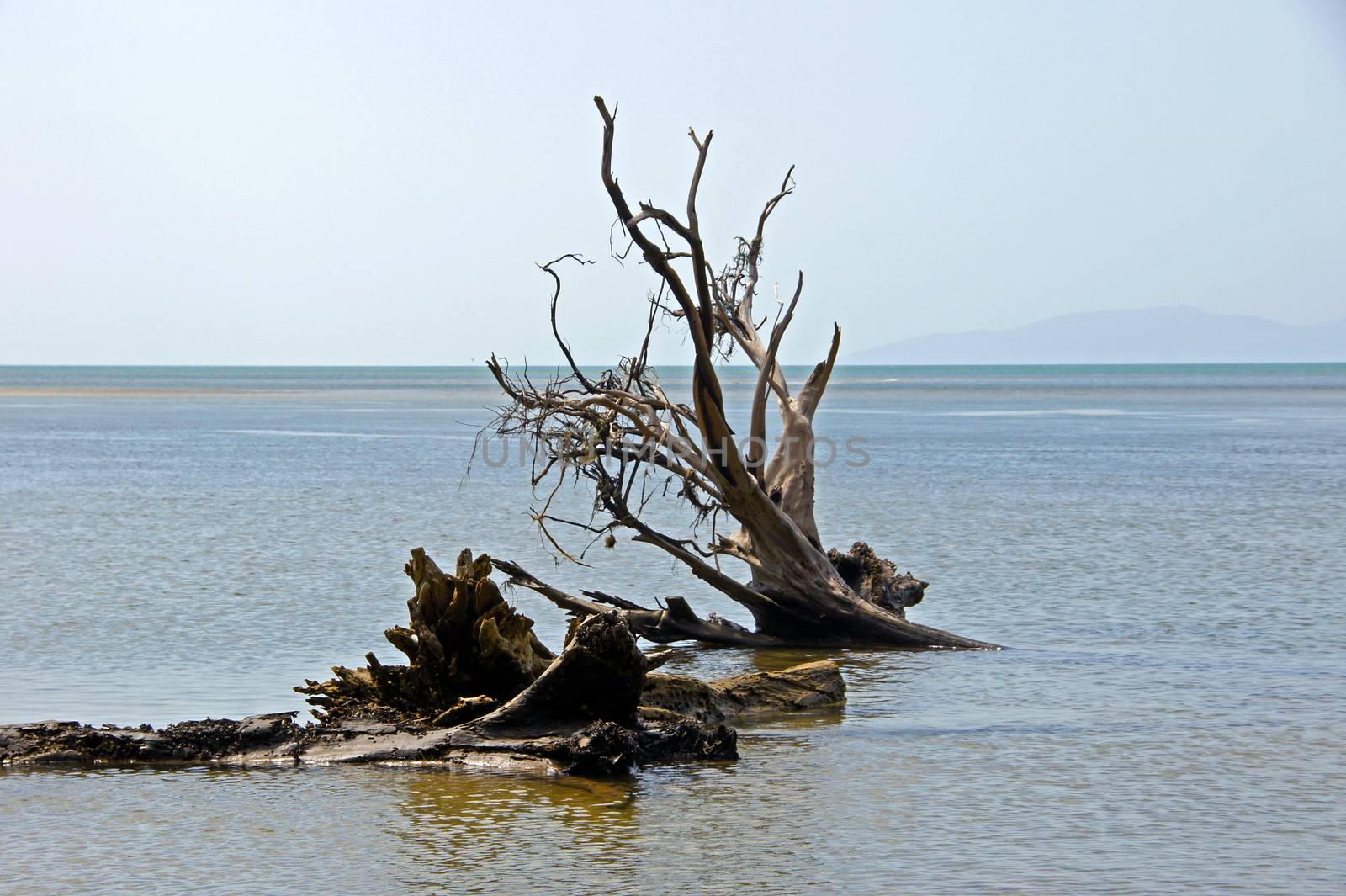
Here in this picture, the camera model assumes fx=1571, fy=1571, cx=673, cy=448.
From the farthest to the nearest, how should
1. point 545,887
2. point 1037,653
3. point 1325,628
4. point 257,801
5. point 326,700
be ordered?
point 1325,628 → point 1037,653 → point 326,700 → point 257,801 → point 545,887

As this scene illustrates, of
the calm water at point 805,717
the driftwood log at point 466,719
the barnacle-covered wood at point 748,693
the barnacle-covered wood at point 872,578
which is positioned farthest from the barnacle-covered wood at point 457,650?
the barnacle-covered wood at point 872,578

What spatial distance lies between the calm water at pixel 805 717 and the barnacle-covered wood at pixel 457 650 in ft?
1.97

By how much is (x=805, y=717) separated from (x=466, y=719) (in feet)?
8.72

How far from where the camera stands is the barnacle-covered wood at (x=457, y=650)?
29.4ft

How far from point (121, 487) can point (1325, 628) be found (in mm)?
24556

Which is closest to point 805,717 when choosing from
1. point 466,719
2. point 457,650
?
point 466,719

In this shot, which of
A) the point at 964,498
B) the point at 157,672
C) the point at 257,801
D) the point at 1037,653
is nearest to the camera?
the point at 257,801

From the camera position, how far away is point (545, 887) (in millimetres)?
6961

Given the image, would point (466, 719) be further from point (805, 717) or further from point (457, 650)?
point (805, 717)

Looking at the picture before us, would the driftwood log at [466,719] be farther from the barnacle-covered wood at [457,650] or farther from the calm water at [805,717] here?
the calm water at [805,717]

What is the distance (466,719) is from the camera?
9.13 meters

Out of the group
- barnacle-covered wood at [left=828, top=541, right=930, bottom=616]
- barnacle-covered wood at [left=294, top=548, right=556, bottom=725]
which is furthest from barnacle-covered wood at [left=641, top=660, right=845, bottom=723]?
barnacle-covered wood at [left=828, top=541, right=930, bottom=616]

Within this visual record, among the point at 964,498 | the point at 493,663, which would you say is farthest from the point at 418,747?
the point at 964,498

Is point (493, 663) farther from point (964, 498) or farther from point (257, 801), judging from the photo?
point (964, 498)
